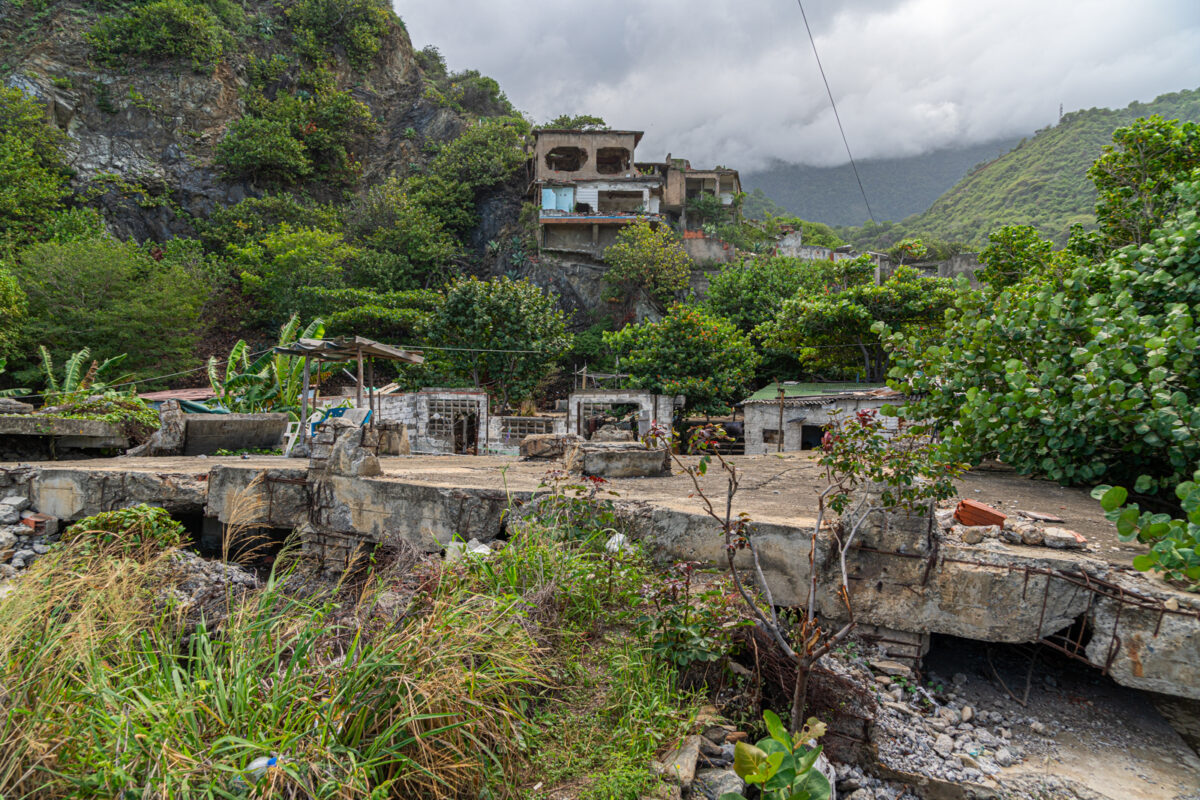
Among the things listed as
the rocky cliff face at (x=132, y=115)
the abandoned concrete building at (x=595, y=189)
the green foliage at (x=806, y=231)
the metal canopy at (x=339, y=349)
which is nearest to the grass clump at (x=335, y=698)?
the metal canopy at (x=339, y=349)

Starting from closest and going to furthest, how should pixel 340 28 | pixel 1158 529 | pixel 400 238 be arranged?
pixel 1158 529
pixel 400 238
pixel 340 28

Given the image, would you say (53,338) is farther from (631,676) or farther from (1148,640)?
(1148,640)

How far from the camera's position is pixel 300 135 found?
31984 millimetres

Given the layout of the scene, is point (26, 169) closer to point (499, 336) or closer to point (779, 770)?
point (499, 336)

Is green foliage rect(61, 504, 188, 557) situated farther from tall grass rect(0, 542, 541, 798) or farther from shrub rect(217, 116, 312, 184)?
shrub rect(217, 116, 312, 184)

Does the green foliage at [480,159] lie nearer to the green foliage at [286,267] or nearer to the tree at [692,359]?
the green foliage at [286,267]

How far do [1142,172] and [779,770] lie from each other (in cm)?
842

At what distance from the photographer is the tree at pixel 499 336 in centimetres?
1886

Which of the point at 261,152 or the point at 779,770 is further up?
the point at 261,152

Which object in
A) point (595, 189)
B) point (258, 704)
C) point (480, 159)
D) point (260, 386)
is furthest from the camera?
point (480, 159)

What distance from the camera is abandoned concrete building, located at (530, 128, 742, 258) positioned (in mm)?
30891

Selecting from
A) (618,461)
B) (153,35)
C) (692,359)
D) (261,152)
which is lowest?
(618,461)

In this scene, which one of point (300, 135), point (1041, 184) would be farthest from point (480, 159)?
point (1041, 184)

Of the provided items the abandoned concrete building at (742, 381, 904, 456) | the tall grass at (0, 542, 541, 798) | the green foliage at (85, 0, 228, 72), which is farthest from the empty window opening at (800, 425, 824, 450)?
the green foliage at (85, 0, 228, 72)
